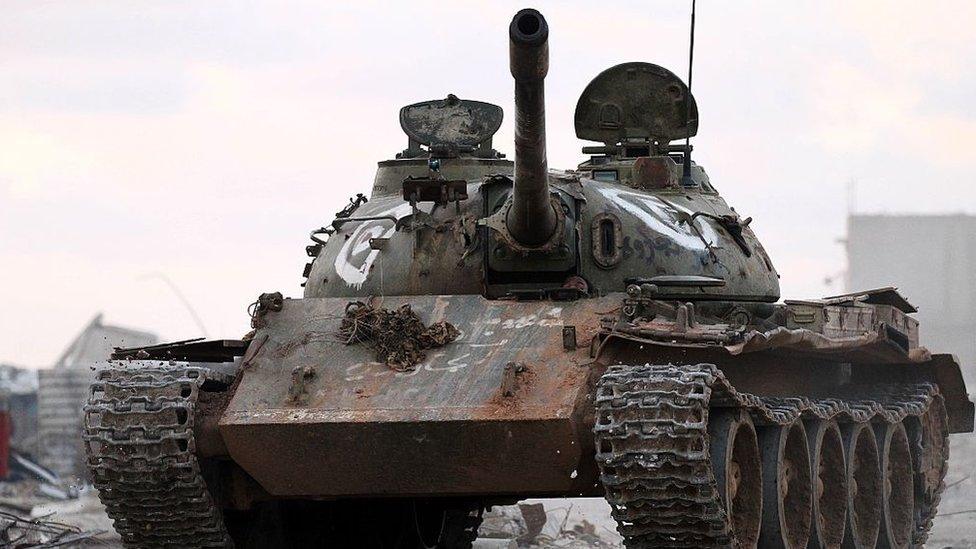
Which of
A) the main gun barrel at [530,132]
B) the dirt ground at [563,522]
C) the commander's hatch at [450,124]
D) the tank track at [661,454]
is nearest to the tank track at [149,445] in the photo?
the main gun barrel at [530,132]

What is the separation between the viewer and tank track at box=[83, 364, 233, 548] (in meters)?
14.2

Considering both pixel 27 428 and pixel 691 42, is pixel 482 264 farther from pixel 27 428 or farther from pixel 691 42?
pixel 27 428

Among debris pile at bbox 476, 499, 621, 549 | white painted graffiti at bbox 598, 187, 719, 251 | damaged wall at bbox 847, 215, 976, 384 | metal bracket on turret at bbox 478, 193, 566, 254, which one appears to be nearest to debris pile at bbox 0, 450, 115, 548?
debris pile at bbox 476, 499, 621, 549

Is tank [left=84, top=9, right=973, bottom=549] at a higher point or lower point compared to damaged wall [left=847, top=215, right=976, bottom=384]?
lower

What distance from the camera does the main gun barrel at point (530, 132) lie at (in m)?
13.4

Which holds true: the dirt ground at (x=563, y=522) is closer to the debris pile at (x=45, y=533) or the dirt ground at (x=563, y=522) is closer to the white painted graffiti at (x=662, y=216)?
the debris pile at (x=45, y=533)

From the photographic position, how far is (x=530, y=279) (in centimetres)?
1580

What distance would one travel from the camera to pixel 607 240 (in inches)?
630

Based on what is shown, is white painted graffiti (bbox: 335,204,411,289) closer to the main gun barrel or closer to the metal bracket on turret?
the metal bracket on turret

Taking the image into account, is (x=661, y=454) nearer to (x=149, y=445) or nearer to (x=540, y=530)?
(x=149, y=445)

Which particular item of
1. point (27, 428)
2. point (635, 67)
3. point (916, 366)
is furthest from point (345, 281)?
point (27, 428)

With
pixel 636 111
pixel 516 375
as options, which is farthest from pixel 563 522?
pixel 516 375

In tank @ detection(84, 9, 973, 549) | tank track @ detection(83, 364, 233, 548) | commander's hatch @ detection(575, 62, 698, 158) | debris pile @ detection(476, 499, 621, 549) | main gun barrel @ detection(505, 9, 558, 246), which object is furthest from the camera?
debris pile @ detection(476, 499, 621, 549)

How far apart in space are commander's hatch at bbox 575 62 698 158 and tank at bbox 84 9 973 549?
3 centimetres
